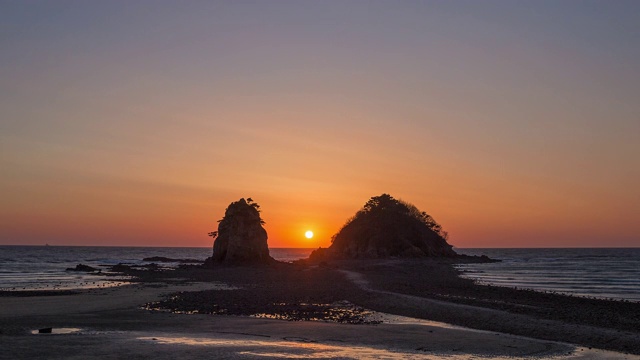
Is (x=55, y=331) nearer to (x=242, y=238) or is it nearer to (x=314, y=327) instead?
Result: (x=314, y=327)

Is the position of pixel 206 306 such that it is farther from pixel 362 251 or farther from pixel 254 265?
pixel 362 251

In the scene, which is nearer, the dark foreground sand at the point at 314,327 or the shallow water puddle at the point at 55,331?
the dark foreground sand at the point at 314,327

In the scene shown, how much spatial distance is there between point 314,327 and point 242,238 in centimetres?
6431

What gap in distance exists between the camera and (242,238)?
87500 mm

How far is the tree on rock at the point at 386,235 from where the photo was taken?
11894cm

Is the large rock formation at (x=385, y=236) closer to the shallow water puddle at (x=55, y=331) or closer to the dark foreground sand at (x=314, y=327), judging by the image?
the dark foreground sand at (x=314, y=327)

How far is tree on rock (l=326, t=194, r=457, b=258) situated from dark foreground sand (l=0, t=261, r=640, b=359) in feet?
266

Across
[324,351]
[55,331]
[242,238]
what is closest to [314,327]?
[324,351]

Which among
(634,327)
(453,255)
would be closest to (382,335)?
(634,327)

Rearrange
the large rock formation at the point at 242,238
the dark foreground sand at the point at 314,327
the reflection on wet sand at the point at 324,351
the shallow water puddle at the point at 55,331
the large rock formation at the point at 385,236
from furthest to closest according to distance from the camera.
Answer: the large rock formation at the point at 385,236 < the large rock formation at the point at 242,238 < the shallow water puddle at the point at 55,331 < the dark foreground sand at the point at 314,327 < the reflection on wet sand at the point at 324,351

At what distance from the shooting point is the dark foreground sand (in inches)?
740

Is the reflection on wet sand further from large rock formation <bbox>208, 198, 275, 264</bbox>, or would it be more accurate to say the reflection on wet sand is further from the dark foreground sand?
large rock formation <bbox>208, 198, 275, 264</bbox>

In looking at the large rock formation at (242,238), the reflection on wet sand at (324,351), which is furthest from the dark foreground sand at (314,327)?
the large rock formation at (242,238)

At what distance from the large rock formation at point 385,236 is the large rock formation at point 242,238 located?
28671mm
